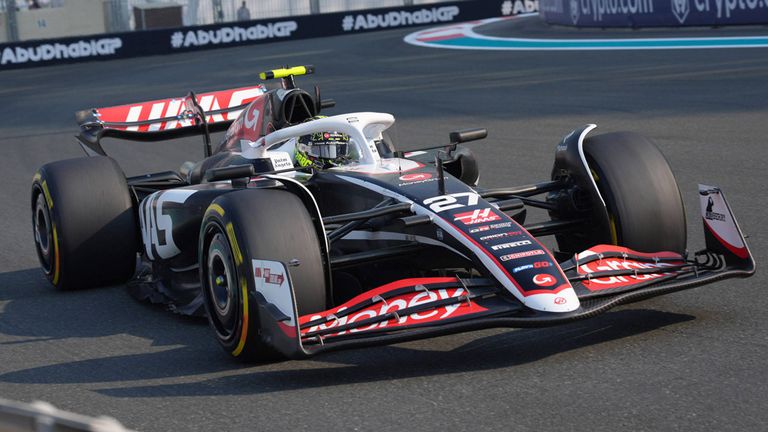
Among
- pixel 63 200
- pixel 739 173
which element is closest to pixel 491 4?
pixel 739 173

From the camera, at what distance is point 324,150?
7.13 m

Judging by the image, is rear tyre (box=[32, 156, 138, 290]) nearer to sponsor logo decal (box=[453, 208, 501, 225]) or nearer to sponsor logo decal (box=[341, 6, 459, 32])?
sponsor logo decal (box=[453, 208, 501, 225])

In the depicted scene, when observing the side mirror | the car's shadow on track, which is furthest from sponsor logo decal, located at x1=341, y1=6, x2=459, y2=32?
the car's shadow on track

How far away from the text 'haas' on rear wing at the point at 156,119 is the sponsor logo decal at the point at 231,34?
2308 cm

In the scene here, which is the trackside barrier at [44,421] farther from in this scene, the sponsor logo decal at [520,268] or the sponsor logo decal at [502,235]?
the sponsor logo decal at [502,235]

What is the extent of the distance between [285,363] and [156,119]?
4.00 metres

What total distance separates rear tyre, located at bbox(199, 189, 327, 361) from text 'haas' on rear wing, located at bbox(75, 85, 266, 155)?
Result: 3.46 metres

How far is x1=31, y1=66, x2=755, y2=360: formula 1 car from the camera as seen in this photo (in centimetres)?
525

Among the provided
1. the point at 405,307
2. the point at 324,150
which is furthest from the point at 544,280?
the point at 324,150

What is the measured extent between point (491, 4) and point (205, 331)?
99.8 ft

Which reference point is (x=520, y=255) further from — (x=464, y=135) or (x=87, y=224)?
(x=87, y=224)

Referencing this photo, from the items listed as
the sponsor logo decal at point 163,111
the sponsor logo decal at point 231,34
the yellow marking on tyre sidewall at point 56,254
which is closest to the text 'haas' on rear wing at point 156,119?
the sponsor logo decal at point 163,111

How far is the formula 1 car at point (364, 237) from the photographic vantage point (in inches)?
207

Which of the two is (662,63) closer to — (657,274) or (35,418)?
(657,274)
